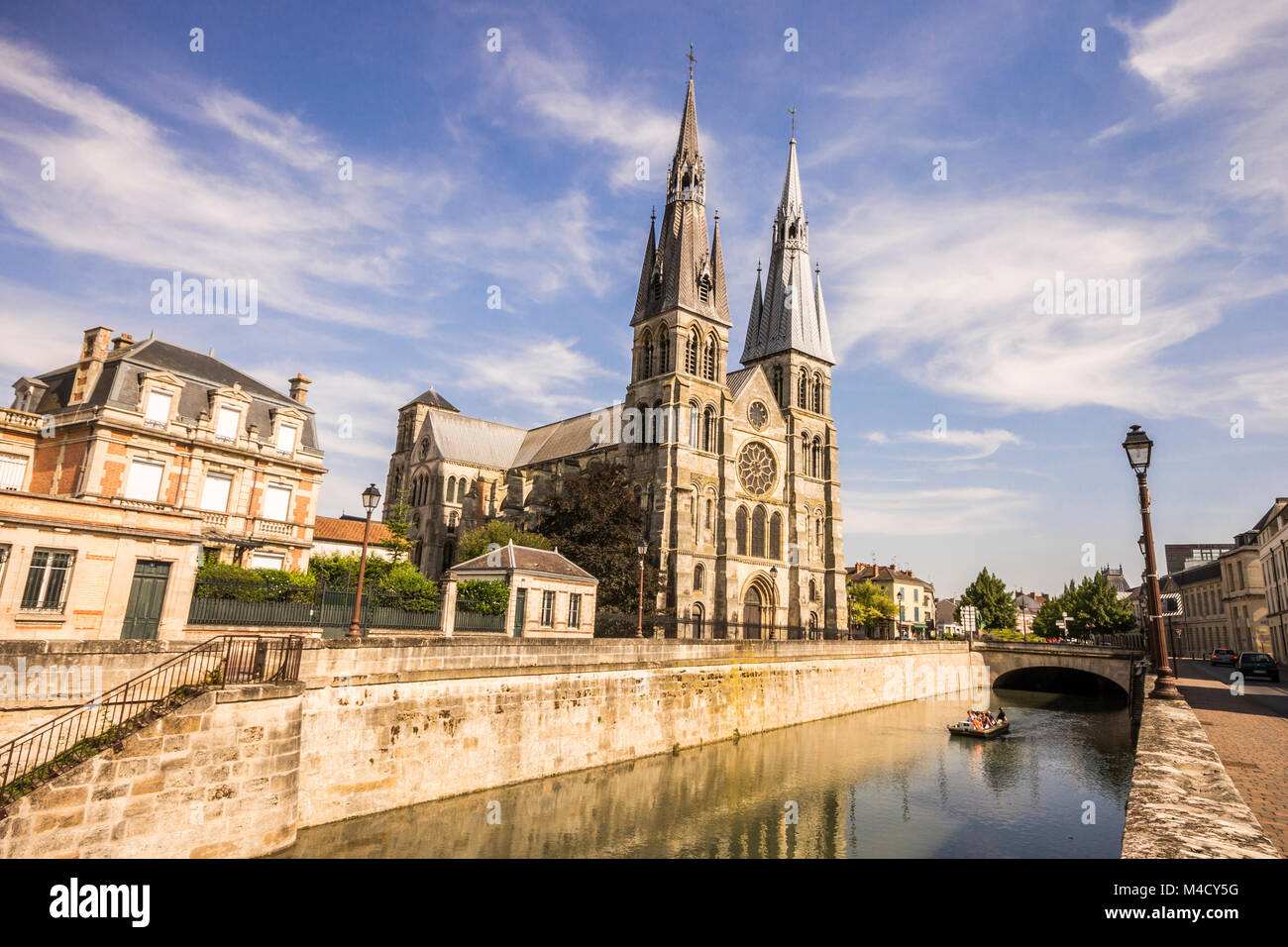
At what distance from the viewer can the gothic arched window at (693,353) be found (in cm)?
5425

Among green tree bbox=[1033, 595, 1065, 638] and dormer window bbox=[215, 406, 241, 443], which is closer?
dormer window bbox=[215, 406, 241, 443]

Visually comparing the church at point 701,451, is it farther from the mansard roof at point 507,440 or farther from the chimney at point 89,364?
the chimney at point 89,364

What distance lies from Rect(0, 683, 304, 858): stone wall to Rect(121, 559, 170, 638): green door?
495 centimetres

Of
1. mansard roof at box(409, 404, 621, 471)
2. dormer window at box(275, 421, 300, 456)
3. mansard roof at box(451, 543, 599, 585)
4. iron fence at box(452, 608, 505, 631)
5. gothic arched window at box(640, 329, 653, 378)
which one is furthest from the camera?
mansard roof at box(409, 404, 621, 471)

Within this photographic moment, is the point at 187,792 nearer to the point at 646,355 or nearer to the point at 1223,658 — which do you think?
the point at 646,355

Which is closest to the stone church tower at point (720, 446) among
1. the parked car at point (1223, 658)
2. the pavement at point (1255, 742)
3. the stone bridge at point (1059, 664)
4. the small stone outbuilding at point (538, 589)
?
the stone bridge at point (1059, 664)

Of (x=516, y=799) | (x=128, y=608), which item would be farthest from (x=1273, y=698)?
(x=128, y=608)

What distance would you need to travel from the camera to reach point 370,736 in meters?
16.6

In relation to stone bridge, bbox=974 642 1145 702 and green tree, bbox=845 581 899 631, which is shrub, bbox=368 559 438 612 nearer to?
stone bridge, bbox=974 642 1145 702

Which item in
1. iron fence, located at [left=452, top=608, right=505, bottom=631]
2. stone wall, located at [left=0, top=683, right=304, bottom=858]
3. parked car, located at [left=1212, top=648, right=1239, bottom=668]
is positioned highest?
iron fence, located at [left=452, top=608, right=505, bottom=631]

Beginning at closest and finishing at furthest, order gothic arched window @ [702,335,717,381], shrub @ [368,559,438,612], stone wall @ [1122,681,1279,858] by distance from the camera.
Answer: stone wall @ [1122,681,1279,858], shrub @ [368,559,438,612], gothic arched window @ [702,335,717,381]

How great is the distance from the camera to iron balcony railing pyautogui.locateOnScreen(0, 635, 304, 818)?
11180 mm

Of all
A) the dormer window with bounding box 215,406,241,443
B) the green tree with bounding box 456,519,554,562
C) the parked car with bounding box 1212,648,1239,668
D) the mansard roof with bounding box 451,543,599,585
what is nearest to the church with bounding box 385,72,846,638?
the green tree with bounding box 456,519,554,562
